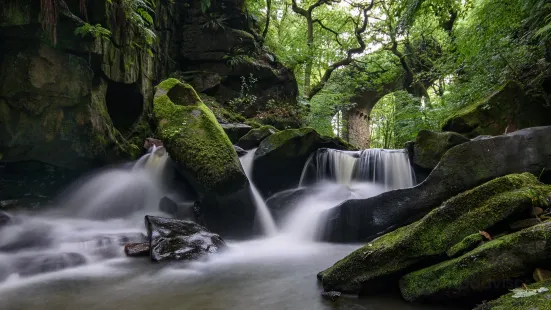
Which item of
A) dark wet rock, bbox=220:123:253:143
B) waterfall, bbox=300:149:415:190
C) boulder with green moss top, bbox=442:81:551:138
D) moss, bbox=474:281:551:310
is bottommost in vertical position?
moss, bbox=474:281:551:310

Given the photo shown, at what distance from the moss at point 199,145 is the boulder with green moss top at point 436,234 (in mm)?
3453

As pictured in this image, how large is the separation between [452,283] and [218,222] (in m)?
4.66

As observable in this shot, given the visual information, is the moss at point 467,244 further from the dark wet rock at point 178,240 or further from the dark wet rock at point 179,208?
the dark wet rock at point 179,208

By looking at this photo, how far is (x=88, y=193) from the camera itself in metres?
7.12

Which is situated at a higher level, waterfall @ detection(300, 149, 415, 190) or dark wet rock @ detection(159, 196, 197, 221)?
waterfall @ detection(300, 149, 415, 190)

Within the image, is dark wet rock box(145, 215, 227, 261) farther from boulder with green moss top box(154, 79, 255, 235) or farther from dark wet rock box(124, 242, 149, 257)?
boulder with green moss top box(154, 79, 255, 235)

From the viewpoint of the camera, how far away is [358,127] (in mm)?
18766

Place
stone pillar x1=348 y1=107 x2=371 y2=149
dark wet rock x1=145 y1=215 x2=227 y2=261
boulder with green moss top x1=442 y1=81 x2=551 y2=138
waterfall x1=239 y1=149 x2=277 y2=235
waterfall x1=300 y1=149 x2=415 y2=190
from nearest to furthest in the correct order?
1. dark wet rock x1=145 y1=215 x2=227 y2=261
2. waterfall x1=239 y1=149 x2=277 y2=235
3. boulder with green moss top x1=442 y1=81 x2=551 y2=138
4. waterfall x1=300 y1=149 x2=415 y2=190
5. stone pillar x1=348 y1=107 x2=371 y2=149

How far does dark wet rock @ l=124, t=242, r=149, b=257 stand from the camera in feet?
16.1

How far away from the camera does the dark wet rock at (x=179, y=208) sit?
6.71 metres

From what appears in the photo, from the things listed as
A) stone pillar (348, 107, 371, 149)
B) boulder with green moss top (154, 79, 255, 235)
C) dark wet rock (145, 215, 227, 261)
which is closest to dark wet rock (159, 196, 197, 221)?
boulder with green moss top (154, 79, 255, 235)

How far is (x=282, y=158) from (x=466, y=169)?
3.91 meters

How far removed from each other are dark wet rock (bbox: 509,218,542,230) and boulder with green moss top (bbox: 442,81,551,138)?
4885 mm

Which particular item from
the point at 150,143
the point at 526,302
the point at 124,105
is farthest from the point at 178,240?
the point at 124,105
